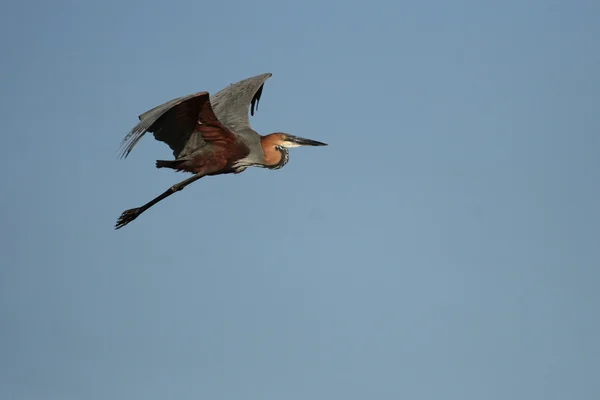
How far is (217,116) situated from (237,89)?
51.9 inches

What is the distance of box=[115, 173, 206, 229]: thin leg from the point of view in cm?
2039

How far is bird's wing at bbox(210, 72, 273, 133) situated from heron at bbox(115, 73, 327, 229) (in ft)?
0.07

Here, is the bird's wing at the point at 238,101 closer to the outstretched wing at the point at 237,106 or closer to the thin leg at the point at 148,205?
the outstretched wing at the point at 237,106

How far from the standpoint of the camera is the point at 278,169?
21.0 metres

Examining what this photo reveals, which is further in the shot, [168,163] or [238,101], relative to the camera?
[238,101]

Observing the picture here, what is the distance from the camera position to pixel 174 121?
19.9m

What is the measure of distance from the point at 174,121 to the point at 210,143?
0.88m

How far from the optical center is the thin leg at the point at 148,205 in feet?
66.9

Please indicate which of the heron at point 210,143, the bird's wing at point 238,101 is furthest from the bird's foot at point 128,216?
the bird's wing at point 238,101

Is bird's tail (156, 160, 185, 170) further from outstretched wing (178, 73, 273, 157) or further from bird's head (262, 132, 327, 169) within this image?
bird's head (262, 132, 327, 169)

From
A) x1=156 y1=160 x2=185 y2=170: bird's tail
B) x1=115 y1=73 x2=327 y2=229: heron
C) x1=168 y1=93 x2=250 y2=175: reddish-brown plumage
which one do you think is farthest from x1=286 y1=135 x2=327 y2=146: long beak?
x1=156 y1=160 x2=185 y2=170: bird's tail

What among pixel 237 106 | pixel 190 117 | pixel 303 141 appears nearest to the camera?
pixel 190 117

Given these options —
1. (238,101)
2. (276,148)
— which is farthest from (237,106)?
(276,148)

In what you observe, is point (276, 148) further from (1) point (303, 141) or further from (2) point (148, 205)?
(2) point (148, 205)
